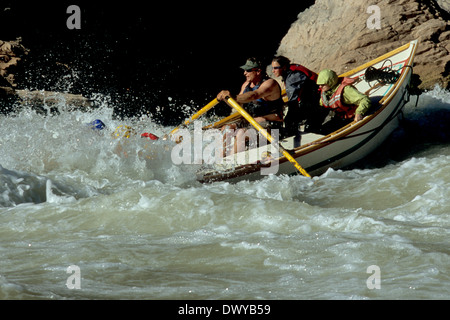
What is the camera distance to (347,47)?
9969 mm

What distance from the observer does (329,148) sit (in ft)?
21.4

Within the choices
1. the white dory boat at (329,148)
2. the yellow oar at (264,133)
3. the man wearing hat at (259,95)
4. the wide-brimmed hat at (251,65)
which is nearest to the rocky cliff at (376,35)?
the white dory boat at (329,148)

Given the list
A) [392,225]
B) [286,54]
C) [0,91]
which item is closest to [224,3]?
[286,54]

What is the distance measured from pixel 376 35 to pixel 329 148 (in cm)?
430

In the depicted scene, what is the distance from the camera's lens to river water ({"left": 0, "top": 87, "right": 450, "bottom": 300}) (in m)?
3.06

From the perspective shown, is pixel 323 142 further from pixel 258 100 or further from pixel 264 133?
pixel 258 100

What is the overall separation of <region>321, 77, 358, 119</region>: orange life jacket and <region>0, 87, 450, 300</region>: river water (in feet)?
2.47

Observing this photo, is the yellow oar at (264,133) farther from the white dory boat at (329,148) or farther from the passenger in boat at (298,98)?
the passenger in boat at (298,98)

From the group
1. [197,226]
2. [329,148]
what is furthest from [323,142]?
[197,226]

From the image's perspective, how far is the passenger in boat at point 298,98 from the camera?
672 cm

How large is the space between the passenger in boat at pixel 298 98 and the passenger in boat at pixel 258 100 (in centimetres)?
17

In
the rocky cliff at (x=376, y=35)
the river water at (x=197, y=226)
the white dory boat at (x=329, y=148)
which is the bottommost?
the river water at (x=197, y=226)
